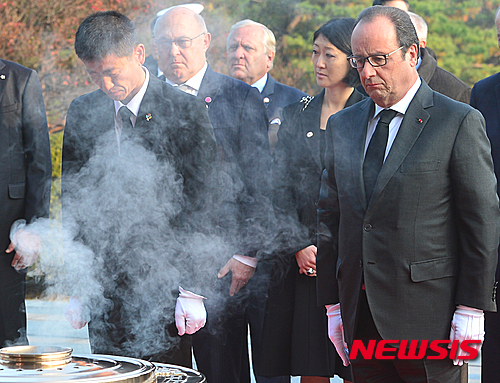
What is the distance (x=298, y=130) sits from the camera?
3.66 metres

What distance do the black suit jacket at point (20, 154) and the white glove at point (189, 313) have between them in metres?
1.14

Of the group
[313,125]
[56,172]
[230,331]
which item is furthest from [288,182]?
[56,172]

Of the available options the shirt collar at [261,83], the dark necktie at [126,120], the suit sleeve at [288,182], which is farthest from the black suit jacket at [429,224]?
the shirt collar at [261,83]

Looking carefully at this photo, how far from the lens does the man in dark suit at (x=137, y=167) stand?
312 cm

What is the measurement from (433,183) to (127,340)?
1565 millimetres

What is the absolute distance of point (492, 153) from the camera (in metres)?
3.38

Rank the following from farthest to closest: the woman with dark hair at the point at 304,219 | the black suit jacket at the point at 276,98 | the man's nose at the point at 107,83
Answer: the black suit jacket at the point at 276,98 → the woman with dark hair at the point at 304,219 → the man's nose at the point at 107,83

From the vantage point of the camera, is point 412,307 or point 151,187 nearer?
point 412,307

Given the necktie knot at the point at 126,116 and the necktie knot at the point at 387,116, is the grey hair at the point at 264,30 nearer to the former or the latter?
the necktie knot at the point at 126,116

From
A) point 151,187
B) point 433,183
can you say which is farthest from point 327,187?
point 151,187

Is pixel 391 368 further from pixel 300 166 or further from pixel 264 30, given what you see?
pixel 264 30

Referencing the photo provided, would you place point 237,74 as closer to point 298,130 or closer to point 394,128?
point 298,130

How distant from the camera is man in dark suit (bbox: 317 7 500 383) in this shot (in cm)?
249

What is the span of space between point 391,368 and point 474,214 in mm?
713
